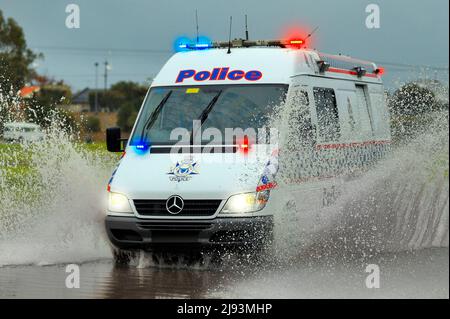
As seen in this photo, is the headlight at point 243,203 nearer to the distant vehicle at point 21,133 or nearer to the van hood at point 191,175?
the van hood at point 191,175

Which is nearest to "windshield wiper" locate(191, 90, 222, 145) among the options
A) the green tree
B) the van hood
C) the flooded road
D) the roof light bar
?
the van hood

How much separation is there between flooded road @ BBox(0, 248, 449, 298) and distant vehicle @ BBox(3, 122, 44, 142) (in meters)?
3.90

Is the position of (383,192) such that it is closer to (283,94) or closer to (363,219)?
(363,219)

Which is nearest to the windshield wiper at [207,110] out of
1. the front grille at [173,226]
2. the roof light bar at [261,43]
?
the front grille at [173,226]

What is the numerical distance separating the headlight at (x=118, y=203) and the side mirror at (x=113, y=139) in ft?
4.09

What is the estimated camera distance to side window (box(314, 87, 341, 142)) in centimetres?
1204

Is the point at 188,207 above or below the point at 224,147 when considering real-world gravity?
below

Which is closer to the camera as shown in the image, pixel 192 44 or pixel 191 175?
pixel 191 175

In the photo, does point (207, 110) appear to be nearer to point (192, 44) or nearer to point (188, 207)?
point (188, 207)

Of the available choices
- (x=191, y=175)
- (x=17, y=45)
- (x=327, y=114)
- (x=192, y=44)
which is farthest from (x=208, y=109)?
(x=17, y=45)

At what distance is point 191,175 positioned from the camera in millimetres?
10266

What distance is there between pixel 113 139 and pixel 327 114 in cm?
304

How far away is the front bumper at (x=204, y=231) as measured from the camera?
999 cm
